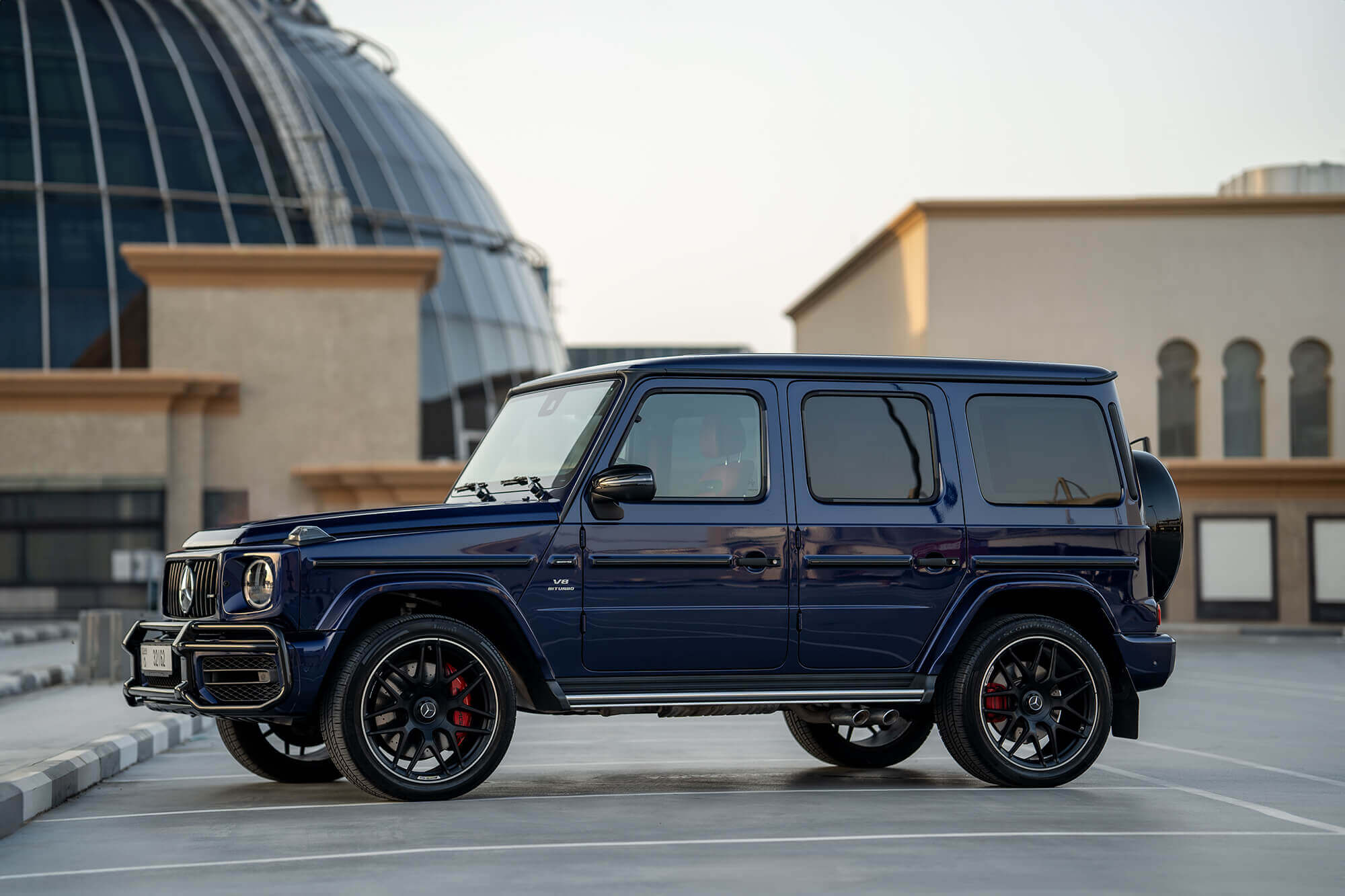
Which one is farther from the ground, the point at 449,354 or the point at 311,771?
the point at 449,354

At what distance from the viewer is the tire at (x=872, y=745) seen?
1046 cm

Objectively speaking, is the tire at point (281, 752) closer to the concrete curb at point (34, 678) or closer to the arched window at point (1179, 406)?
the concrete curb at point (34, 678)

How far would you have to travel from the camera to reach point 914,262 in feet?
120

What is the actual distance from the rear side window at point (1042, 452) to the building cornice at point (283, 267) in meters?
21.8

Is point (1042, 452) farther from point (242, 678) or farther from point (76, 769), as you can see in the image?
point (76, 769)

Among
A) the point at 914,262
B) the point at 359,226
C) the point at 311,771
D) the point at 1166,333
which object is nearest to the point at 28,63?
the point at 359,226

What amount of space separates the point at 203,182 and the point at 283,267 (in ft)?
27.8

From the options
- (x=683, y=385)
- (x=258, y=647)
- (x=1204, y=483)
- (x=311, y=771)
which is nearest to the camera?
(x=258, y=647)

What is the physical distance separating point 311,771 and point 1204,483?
86.9 ft

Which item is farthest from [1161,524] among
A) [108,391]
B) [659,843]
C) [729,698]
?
[108,391]

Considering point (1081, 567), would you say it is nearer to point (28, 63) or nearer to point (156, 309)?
point (156, 309)

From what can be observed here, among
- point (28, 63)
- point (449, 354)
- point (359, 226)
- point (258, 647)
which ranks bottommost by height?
point (258, 647)

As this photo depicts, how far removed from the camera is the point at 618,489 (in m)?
8.38

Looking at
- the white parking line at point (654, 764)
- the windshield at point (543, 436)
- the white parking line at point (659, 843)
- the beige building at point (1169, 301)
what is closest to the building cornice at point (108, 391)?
the beige building at point (1169, 301)
